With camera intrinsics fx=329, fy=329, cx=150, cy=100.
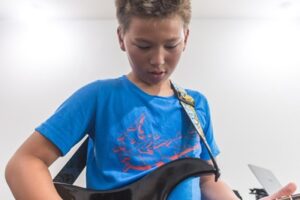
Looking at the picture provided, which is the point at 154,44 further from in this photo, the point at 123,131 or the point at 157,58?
the point at 123,131

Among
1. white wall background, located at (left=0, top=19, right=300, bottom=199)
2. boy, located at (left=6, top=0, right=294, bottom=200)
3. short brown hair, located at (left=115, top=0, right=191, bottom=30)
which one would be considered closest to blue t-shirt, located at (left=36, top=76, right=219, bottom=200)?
boy, located at (left=6, top=0, right=294, bottom=200)

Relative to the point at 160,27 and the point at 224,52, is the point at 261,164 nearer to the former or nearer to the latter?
the point at 224,52

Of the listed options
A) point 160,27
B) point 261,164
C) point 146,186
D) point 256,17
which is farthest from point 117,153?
point 256,17

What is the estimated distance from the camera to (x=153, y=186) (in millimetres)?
609

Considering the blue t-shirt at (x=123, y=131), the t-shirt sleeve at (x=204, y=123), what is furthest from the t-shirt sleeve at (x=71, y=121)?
the t-shirt sleeve at (x=204, y=123)

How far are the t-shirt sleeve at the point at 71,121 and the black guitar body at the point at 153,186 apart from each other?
0.08 metres

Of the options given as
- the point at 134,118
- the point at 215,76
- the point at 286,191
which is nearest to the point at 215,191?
the point at 286,191

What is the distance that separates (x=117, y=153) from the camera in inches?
24.2

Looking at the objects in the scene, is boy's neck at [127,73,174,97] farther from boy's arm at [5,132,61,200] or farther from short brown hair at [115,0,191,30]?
boy's arm at [5,132,61,200]

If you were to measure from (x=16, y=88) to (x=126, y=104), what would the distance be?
1.95 metres

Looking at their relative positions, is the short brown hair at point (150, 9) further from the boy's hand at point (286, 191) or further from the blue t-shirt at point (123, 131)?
the boy's hand at point (286, 191)

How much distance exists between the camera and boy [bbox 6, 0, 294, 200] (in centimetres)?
58

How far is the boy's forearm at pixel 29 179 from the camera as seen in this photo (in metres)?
0.51

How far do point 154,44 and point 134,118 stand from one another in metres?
0.15
